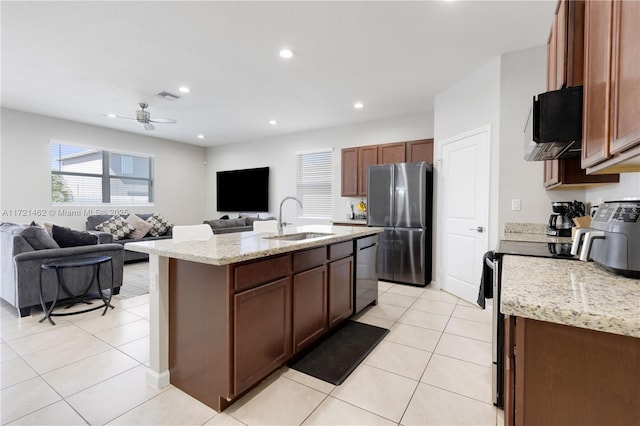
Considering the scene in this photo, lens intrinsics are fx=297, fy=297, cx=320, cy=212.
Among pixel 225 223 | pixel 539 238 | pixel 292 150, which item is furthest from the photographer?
pixel 292 150

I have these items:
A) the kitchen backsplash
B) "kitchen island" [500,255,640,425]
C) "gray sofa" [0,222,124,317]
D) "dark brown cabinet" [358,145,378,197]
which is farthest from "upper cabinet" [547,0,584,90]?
"gray sofa" [0,222,124,317]

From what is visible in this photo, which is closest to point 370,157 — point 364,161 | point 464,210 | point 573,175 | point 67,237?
point 364,161

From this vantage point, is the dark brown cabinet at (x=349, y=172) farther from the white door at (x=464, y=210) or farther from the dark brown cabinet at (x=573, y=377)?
the dark brown cabinet at (x=573, y=377)

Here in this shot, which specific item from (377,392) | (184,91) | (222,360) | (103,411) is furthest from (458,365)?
(184,91)

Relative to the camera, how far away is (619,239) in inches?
42.4

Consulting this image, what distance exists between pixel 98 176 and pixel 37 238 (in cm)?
356

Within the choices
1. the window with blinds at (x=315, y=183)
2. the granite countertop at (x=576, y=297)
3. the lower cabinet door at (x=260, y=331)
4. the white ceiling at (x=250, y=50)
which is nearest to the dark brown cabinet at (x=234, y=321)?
the lower cabinet door at (x=260, y=331)

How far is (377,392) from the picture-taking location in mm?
1955

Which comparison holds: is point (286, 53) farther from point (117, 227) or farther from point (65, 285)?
point (117, 227)

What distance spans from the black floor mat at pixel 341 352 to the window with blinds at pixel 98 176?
19.7 feet

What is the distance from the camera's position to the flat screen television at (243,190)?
7180mm

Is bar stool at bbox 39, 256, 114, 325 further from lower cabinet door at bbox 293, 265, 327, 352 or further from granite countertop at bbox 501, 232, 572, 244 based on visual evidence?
granite countertop at bbox 501, 232, 572, 244

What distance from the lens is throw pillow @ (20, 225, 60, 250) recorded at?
3184 mm

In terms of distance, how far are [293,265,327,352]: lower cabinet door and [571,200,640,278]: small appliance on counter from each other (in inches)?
65.1
